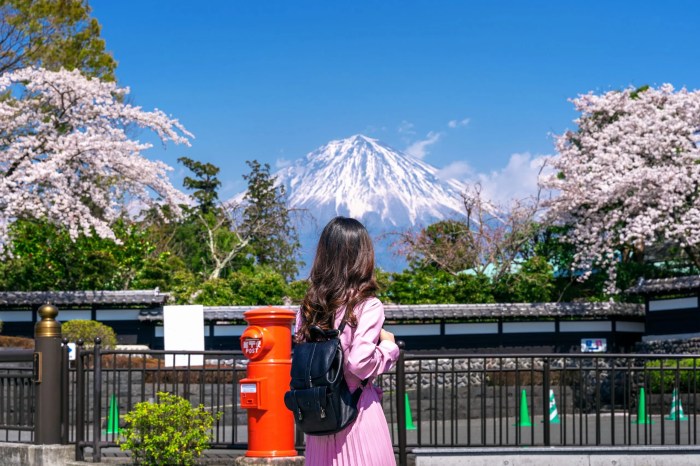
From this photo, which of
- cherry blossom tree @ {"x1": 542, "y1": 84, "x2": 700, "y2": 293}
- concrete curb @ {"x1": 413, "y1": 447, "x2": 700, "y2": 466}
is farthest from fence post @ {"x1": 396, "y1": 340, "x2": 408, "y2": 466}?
cherry blossom tree @ {"x1": 542, "y1": 84, "x2": 700, "y2": 293}

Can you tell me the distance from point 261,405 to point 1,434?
7.14 metres

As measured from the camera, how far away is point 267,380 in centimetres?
898

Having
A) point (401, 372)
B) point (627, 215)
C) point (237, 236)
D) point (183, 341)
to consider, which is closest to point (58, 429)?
point (401, 372)

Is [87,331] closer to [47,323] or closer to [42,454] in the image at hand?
[42,454]

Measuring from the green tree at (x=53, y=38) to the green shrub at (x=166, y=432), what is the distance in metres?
26.4

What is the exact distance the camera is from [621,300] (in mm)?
30750

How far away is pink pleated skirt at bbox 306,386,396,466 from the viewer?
201 inches

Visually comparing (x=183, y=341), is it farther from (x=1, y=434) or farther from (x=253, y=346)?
(x=253, y=346)

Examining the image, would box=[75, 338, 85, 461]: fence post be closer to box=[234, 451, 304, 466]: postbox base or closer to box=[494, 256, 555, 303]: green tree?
box=[234, 451, 304, 466]: postbox base

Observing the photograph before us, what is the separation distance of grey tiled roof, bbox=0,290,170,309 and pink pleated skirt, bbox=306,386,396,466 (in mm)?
23851

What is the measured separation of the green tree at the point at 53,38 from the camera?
115ft

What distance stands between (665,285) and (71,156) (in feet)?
54.4

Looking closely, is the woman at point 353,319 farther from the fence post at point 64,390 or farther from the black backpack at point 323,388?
the fence post at point 64,390

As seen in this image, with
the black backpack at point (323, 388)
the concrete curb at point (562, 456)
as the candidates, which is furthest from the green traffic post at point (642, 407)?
→ the black backpack at point (323, 388)
